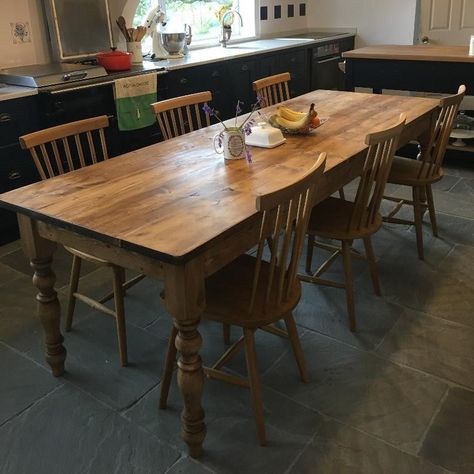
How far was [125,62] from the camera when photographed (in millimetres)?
3713

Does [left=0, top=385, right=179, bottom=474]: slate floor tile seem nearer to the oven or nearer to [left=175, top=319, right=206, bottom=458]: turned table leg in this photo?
[left=175, top=319, right=206, bottom=458]: turned table leg

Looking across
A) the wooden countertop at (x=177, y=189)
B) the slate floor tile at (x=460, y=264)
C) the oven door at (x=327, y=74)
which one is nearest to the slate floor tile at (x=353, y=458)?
the wooden countertop at (x=177, y=189)

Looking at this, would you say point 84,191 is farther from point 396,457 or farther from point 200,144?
point 396,457

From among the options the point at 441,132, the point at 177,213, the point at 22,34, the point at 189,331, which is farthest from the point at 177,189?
the point at 22,34

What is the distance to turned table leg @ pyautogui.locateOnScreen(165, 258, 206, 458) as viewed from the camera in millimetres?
1528

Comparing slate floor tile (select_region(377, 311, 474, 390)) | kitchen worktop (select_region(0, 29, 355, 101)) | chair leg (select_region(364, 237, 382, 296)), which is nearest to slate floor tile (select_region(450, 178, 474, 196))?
chair leg (select_region(364, 237, 382, 296))

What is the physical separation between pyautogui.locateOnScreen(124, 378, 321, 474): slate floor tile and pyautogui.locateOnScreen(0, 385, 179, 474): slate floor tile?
2.7 inches

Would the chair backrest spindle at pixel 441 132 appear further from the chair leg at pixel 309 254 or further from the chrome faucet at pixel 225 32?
the chrome faucet at pixel 225 32

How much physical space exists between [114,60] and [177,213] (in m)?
2.31

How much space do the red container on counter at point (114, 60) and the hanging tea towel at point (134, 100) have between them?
0.60 feet

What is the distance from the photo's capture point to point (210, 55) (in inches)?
172

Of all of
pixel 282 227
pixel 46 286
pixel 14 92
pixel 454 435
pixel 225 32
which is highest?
pixel 225 32

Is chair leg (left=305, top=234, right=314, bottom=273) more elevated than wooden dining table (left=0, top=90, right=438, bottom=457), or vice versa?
wooden dining table (left=0, top=90, right=438, bottom=457)

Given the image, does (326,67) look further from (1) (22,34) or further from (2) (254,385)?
(2) (254,385)
